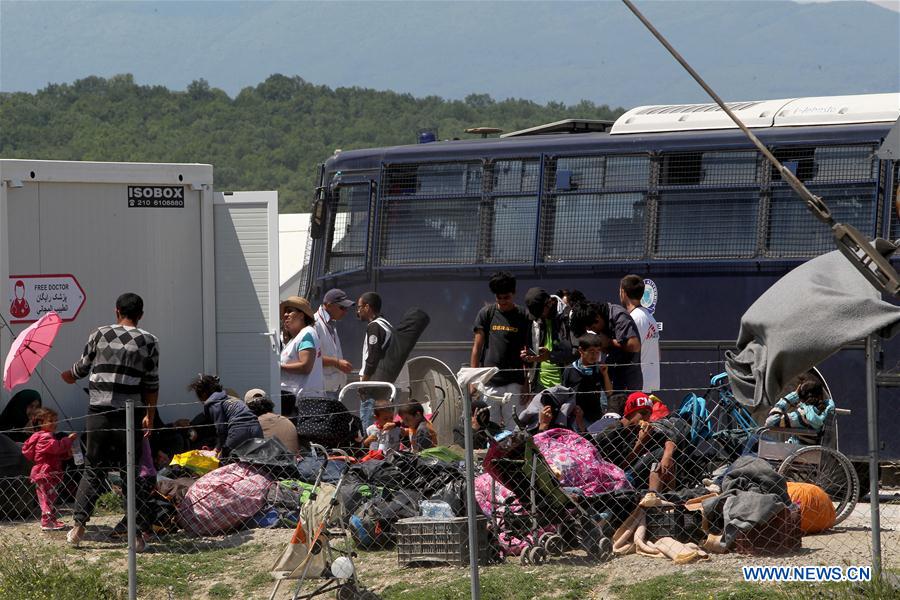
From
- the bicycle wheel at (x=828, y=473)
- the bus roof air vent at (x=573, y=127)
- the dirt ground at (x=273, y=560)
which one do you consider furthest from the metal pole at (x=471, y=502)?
the bus roof air vent at (x=573, y=127)

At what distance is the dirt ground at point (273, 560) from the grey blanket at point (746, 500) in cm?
→ 21

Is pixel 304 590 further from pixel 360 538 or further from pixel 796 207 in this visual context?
pixel 796 207

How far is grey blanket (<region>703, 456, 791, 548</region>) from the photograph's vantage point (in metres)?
8.23

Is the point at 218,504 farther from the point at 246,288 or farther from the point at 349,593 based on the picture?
the point at 246,288

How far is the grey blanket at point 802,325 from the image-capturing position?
7.16m

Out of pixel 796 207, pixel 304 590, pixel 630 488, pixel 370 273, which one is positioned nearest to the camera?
pixel 304 590

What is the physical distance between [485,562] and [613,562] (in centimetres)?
77

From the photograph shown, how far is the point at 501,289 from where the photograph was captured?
1145 cm

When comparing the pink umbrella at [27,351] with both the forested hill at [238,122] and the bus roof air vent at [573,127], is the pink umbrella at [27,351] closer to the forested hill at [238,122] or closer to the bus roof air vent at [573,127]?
the bus roof air vent at [573,127]

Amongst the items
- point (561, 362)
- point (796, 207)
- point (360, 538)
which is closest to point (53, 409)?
point (360, 538)

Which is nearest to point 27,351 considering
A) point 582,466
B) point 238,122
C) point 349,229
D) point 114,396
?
point 114,396

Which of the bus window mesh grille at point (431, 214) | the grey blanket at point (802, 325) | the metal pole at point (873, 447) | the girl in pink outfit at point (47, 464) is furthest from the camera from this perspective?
the bus window mesh grille at point (431, 214)

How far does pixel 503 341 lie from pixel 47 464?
12.5ft

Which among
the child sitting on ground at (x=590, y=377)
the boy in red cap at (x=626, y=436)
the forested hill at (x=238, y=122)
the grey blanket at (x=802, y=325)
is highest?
the forested hill at (x=238, y=122)
